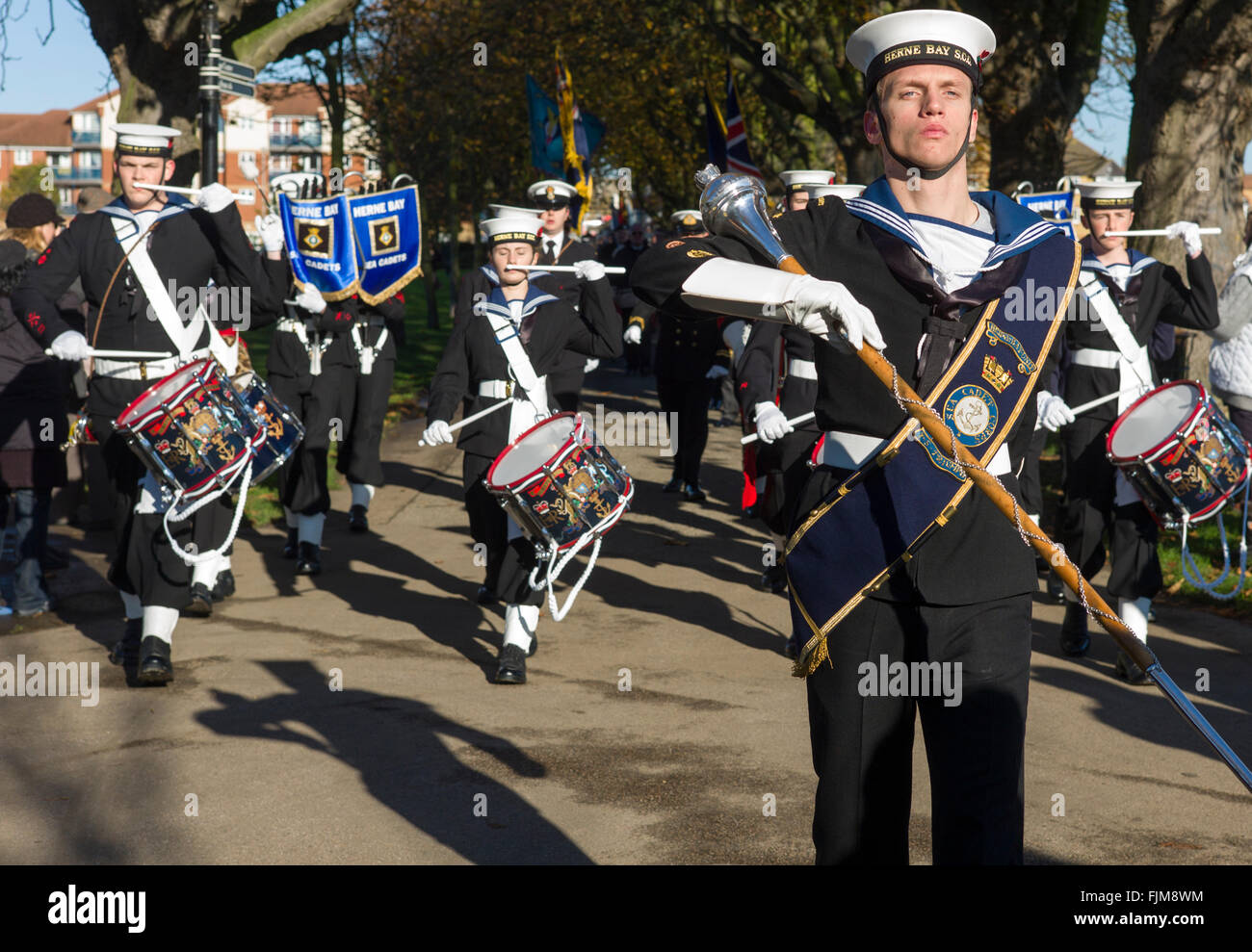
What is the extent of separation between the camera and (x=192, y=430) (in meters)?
6.43

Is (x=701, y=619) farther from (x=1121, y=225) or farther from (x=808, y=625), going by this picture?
(x=808, y=625)

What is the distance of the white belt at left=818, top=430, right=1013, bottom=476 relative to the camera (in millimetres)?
3232

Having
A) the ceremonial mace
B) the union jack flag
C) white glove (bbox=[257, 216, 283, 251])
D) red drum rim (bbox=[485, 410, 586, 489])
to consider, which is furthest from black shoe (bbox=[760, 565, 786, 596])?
the union jack flag

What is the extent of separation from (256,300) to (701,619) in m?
3.08

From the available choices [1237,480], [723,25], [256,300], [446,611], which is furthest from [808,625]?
[723,25]

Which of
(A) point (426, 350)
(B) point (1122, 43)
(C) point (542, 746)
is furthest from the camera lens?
(A) point (426, 350)

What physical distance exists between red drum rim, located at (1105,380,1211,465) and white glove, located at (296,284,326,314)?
4995mm

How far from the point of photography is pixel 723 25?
19.5 metres

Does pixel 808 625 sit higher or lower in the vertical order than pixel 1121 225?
lower

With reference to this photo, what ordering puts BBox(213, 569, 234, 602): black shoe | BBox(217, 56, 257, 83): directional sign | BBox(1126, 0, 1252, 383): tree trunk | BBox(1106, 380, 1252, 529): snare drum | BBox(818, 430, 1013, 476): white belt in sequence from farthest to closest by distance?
BBox(1126, 0, 1252, 383): tree trunk → BBox(217, 56, 257, 83): directional sign → BBox(213, 569, 234, 602): black shoe → BBox(1106, 380, 1252, 529): snare drum → BBox(818, 430, 1013, 476): white belt

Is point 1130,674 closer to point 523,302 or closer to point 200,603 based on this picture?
point 523,302

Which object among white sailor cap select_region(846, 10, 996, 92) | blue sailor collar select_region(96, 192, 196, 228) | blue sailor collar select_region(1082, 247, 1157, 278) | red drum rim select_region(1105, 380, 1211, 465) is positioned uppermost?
white sailor cap select_region(846, 10, 996, 92)

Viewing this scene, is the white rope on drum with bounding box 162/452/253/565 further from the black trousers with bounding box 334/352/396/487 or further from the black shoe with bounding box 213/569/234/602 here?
the black trousers with bounding box 334/352/396/487

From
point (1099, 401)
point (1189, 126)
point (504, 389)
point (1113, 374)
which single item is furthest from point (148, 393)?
point (1189, 126)
